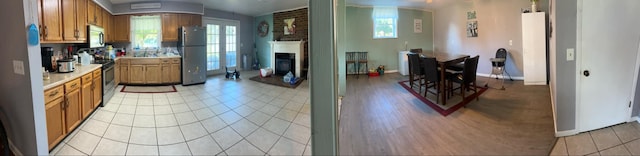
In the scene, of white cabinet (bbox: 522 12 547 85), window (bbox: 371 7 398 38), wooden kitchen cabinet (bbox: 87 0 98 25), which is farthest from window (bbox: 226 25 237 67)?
wooden kitchen cabinet (bbox: 87 0 98 25)

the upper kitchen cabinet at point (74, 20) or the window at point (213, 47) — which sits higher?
the upper kitchen cabinet at point (74, 20)

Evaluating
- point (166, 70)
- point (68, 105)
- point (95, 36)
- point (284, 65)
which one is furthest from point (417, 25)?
point (95, 36)

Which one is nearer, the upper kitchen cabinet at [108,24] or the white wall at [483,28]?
the white wall at [483,28]

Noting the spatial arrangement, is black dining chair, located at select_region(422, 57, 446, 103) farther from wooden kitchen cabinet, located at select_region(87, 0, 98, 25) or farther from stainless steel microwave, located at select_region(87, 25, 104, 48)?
stainless steel microwave, located at select_region(87, 25, 104, 48)

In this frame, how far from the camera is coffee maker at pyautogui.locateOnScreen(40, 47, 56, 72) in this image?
7.80 ft

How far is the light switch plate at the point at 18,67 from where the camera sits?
5.65 ft

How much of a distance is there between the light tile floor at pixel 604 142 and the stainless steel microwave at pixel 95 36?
4446 mm

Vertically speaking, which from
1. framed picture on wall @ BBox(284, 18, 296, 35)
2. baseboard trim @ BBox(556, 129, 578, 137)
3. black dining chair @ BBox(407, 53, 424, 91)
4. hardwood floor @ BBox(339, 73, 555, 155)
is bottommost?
baseboard trim @ BBox(556, 129, 578, 137)

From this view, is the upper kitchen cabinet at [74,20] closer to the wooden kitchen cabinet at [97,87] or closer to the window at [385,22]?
the wooden kitchen cabinet at [97,87]

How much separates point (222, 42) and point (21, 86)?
1462 mm

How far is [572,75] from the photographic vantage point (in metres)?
1.80

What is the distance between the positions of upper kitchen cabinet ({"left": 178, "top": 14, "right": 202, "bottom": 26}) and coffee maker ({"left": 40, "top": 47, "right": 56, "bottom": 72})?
73.7 inches

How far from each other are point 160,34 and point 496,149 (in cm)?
174

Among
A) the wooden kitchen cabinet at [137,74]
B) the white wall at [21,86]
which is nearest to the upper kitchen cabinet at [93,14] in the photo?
the white wall at [21,86]
